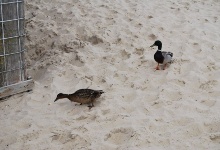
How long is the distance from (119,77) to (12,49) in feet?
5.21

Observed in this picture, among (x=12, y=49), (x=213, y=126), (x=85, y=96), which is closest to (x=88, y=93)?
(x=85, y=96)

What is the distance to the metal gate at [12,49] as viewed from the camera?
184 inches

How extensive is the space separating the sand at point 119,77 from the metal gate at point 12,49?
0.17 m

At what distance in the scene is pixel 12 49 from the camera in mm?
4871

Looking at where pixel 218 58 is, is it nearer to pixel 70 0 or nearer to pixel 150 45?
pixel 150 45

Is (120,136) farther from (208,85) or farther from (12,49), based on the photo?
(12,49)

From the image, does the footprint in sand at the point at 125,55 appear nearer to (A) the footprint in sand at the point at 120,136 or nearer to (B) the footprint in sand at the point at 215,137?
(A) the footprint in sand at the point at 120,136

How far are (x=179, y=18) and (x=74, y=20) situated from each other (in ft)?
6.83

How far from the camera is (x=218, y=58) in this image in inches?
210

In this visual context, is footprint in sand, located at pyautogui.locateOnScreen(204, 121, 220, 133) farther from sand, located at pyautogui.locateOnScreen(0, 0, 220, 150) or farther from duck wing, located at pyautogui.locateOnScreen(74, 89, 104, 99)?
duck wing, located at pyautogui.locateOnScreen(74, 89, 104, 99)

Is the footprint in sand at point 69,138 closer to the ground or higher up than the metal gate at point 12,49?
closer to the ground

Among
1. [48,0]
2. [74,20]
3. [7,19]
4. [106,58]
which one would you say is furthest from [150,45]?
[48,0]

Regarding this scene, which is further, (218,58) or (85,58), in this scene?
(85,58)

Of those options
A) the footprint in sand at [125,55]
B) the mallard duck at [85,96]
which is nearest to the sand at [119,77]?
the footprint in sand at [125,55]
